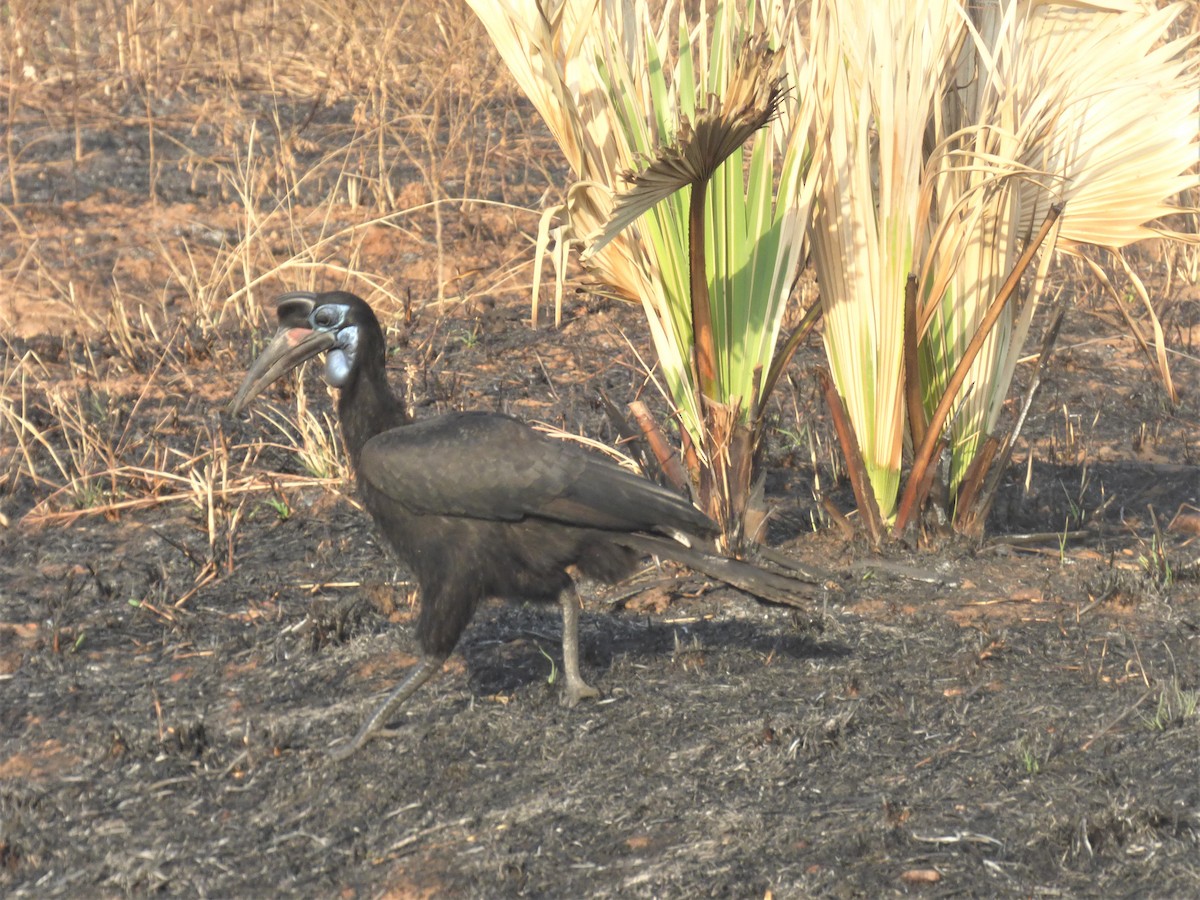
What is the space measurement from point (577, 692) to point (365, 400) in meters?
1.13

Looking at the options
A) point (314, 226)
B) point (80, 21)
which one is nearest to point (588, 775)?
point (314, 226)

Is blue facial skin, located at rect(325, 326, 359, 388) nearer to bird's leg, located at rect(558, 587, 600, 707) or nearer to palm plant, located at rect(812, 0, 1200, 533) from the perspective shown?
bird's leg, located at rect(558, 587, 600, 707)

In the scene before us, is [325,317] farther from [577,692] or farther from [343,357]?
[577,692]

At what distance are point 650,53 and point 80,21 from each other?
7.71 meters

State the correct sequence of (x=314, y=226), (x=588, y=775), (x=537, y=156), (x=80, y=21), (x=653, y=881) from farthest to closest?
1. (x=80, y=21)
2. (x=537, y=156)
3. (x=314, y=226)
4. (x=588, y=775)
5. (x=653, y=881)

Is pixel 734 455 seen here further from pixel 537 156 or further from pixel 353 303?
pixel 537 156

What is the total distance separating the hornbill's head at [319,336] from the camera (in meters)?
4.59

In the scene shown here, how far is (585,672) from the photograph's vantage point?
15.2 ft

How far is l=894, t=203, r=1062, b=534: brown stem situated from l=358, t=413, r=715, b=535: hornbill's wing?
1060 millimetres

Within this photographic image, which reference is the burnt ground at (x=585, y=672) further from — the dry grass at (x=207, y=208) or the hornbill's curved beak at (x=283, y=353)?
the hornbill's curved beak at (x=283, y=353)

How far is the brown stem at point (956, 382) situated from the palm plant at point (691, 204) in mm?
572

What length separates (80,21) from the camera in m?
11.3

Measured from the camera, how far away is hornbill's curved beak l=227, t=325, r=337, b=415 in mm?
4660

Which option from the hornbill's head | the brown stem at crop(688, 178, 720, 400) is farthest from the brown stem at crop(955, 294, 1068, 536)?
the hornbill's head
